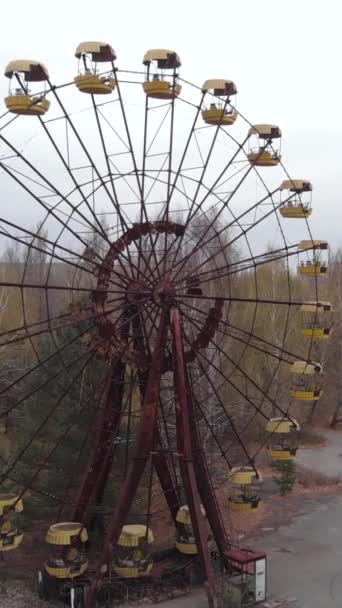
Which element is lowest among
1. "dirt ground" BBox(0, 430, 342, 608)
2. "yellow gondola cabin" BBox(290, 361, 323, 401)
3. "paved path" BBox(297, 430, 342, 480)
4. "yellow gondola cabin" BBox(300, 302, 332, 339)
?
"paved path" BBox(297, 430, 342, 480)

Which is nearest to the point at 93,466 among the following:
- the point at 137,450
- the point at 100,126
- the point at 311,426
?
the point at 137,450

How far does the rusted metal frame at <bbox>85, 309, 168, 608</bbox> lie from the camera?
1623cm

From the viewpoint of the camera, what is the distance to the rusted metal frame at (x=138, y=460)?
639 inches

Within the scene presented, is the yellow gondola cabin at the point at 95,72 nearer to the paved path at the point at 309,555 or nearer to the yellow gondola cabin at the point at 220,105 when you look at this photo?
the yellow gondola cabin at the point at 220,105

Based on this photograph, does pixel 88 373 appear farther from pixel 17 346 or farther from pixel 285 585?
pixel 17 346

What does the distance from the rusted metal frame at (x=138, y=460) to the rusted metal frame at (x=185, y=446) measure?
343mm

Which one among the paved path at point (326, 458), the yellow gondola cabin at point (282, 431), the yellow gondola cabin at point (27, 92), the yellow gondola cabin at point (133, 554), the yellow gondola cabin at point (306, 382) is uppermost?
the yellow gondola cabin at point (27, 92)

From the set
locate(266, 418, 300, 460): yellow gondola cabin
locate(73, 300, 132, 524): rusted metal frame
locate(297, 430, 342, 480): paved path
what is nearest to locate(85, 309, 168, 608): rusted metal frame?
locate(73, 300, 132, 524): rusted metal frame

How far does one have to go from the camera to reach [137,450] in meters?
16.4

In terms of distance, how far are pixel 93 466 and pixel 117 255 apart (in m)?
5.17

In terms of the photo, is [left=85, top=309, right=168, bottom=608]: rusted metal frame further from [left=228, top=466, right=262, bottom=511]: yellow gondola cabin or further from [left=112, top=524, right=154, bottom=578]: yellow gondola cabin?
[left=228, top=466, right=262, bottom=511]: yellow gondola cabin

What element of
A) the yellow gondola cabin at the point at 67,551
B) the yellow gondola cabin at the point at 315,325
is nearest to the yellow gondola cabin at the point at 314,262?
the yellow gondola cabin at the point at 315,325

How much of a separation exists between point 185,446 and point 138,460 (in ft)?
3.65

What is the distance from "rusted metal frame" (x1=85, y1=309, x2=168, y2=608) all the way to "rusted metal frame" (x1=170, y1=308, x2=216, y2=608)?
34cm
